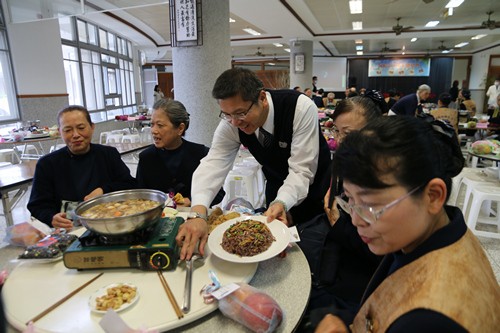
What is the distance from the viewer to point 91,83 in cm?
878

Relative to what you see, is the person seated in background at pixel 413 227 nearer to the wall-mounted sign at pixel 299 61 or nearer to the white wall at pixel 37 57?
the white wall at pixel 37 57

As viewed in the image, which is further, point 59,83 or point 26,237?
point 59,83

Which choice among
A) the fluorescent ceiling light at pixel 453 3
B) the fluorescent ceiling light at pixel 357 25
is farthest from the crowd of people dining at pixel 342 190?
the fluorescent ceiling light at pixel 357 25

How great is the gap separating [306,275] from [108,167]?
142cm

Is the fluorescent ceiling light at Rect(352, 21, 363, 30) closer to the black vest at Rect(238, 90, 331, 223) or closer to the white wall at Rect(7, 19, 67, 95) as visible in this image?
the white wall at Rect(7, 19, 67, 95)

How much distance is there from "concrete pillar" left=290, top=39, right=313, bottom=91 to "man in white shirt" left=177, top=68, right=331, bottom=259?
9.80 meters

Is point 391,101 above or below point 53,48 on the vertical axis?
below

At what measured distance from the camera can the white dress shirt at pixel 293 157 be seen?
1.60 m

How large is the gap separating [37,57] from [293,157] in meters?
6.79

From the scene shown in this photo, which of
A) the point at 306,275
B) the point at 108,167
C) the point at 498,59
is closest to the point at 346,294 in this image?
the point at 306,275

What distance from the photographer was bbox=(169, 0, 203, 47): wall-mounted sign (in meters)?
3.26

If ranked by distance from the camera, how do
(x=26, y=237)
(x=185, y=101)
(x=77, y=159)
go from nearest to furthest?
(x=26, y=237)
(x=77, y=159)
(x=185, y=101)

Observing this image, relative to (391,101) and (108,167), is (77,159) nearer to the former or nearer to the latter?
(108,167)

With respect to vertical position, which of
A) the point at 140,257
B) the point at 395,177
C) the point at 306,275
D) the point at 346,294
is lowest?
the point at 346,294
